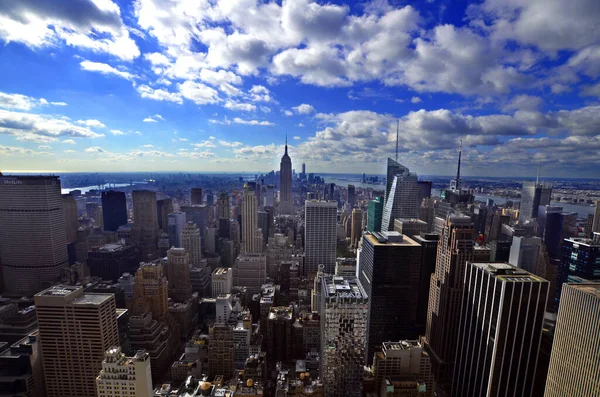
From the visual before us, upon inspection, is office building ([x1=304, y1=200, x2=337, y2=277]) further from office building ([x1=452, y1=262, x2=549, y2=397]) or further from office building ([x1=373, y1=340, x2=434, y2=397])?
office building ([x1=452, y1=262, x2=549, y2=397])

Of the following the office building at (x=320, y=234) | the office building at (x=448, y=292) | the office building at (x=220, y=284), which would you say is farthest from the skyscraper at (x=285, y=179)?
the office building at (x=448, y=292)

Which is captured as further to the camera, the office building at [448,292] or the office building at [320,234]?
the office building at [320,234]

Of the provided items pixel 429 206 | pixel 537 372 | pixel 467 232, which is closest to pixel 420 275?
pixel 467 232

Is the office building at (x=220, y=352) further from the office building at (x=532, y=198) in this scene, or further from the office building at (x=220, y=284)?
the office building at (x=532, y=198)

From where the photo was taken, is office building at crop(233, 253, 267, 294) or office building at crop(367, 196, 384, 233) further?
office building at crop(367, 196, 384, 233)

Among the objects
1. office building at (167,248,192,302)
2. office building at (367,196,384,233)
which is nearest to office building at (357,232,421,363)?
office building at (167,248,192,302)
